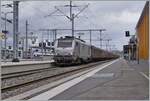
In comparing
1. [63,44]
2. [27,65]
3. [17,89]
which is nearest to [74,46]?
[63,44]

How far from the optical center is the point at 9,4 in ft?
146

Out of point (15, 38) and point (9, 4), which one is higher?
point (9, 4)

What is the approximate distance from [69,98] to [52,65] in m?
34.3

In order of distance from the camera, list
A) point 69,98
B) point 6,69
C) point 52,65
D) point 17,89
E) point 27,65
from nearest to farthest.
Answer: point 69,98 → point 17,89 → point 6,69 → point 27,65 → point 52,65

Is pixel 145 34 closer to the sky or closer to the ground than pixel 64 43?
closer to the sky

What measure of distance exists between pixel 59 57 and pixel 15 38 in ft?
16.6

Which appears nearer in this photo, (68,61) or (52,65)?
(68,61)

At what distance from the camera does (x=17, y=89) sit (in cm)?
1770

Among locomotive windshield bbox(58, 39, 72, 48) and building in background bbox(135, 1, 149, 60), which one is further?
building in background bbox(135, 1, 149, 60)

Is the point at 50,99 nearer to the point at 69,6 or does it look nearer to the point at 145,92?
the point at 145,92

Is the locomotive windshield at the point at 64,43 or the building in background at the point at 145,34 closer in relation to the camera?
the locomotive windshield at the point at 64,43

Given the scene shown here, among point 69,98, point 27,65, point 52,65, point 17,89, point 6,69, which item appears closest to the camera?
point 69,98

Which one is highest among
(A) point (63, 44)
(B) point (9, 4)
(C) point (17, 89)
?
(B) point (9, 4)

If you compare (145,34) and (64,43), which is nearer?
(64,43)
